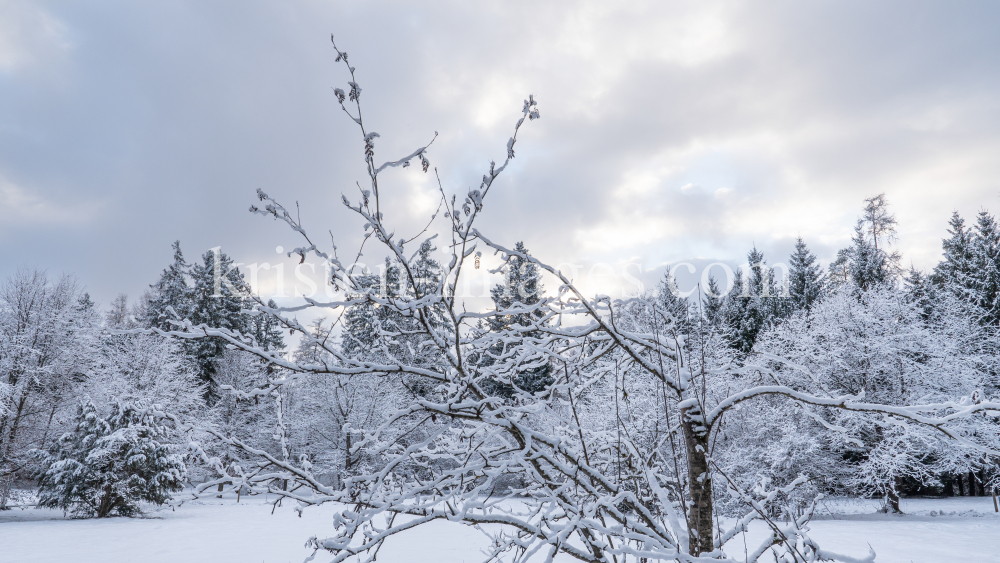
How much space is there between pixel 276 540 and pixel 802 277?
90.7 feet

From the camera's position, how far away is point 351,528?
1428 mm

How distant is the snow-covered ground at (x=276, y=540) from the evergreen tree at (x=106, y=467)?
697mm

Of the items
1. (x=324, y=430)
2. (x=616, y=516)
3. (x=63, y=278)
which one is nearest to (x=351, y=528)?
(x=616, y=516)

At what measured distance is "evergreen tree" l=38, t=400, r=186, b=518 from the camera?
1241cm

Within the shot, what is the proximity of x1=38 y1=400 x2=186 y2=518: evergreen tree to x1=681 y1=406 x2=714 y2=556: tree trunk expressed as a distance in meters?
14.1

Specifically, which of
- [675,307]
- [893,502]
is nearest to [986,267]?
[893,502]

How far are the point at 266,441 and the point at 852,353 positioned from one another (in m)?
25.2

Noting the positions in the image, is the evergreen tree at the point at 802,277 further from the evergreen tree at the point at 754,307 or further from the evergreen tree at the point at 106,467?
the evergreen tree at the point at 106,467

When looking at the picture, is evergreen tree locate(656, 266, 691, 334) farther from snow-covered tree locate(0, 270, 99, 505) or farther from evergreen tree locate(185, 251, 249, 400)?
evergreen tree locate(185, 251, 249, 400)

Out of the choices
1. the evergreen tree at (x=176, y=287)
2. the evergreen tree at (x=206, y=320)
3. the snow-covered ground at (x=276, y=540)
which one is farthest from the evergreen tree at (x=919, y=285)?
the evergreen tree at (x=176, y=287)

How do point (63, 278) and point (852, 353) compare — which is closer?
point (852, 353)

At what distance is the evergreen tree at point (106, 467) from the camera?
1241cm

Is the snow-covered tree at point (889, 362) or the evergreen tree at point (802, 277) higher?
the evergreen tree at point (802, 277)

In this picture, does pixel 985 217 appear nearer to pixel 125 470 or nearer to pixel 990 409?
pixel 990 409
